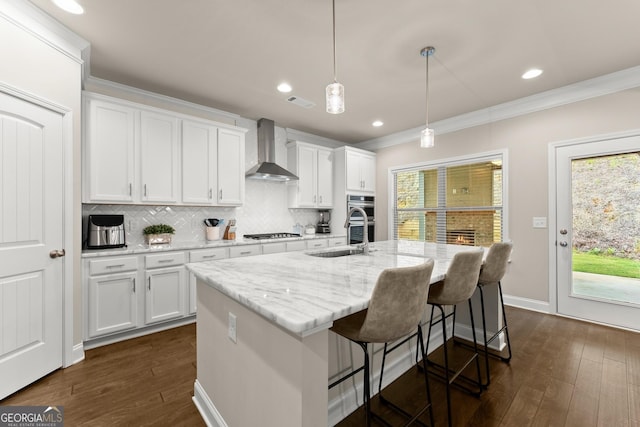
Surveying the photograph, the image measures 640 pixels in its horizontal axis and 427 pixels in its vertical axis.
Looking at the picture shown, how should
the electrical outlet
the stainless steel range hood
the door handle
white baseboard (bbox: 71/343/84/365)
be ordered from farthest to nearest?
the stainless steel range hood
white baseboard (bbox: 71/343/84/365)
the door handle
the electrical outlet

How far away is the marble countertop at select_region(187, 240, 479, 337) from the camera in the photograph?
944 millimetres

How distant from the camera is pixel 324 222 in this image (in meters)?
5.22

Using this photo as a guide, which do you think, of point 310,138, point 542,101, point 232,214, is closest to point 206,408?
point 232,214

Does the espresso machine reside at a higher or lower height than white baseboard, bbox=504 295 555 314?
higher

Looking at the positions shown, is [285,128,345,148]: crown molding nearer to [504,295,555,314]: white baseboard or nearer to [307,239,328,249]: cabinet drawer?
[307,239,328,249]: cabinet drawer

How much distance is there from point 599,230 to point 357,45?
130 inches

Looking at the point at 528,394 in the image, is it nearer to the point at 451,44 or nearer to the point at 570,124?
the point at 451,44

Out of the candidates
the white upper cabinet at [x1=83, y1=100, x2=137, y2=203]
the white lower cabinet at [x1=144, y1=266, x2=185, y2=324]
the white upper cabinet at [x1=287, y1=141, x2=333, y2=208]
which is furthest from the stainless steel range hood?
the white lower cabinet at [x1=144, y1=266, x2=185, y2=324]

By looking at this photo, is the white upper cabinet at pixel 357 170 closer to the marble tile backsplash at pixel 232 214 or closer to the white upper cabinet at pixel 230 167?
the marble tile backsplash at pixel 232 214

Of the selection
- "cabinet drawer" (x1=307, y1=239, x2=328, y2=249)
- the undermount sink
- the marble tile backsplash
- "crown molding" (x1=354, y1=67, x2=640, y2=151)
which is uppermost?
"crown molding" (x1=354, y1=67, x2=640, y2=151)

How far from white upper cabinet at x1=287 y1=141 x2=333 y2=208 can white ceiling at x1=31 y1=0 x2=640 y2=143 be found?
3.95 feet

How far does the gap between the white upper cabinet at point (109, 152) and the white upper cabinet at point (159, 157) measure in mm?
101

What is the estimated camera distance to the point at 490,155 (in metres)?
3.89

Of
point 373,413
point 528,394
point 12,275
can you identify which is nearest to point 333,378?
point 373,413
